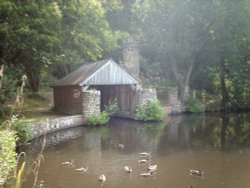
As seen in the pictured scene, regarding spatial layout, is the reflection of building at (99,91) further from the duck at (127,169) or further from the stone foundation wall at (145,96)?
the duck at (127,169)

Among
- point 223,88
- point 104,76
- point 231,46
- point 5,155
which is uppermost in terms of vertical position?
point 231,46

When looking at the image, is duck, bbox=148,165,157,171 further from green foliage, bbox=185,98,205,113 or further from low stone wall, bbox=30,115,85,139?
green foliage, bbox=185,98,205,113

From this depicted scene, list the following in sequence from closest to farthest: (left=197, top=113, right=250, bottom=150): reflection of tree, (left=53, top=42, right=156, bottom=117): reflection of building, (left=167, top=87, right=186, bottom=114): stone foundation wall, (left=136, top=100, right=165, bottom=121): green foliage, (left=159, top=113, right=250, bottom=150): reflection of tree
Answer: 1. (left=159, top=113, right=250, bottom=150): reflection of tree
2. (left=197, top=113, right=250, bottom=150): reflection of tree
3. (left=53, top=42, right=156, bottom=117): reflection of building
4. (left=136, top=100, right=165, bottom=121): green foliage
5. (left=167, top=87, right=186, bottom=114): stone foundation wall

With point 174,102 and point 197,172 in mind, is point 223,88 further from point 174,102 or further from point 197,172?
point 197,172

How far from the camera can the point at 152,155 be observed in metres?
13.6

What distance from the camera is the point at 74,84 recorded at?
2362 cm

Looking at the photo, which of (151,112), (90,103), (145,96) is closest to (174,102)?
(145,96)

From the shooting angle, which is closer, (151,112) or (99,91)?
(99,91)

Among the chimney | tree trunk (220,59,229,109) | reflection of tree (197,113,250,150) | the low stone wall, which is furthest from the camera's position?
the chimney

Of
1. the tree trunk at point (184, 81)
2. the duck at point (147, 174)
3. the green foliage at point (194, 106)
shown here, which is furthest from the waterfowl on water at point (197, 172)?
the tree trunk at point (184, 81)

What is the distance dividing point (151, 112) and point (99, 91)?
4.05m

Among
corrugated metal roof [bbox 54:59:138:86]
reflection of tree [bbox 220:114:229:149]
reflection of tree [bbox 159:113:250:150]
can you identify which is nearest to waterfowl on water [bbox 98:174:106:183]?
reflection of tree [bbox 159:113:250:150]

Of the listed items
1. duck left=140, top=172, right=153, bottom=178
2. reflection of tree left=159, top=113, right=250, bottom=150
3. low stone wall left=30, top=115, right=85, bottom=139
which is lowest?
duck left=140, top=172, right=153, bottom=178

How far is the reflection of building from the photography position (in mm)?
22734
